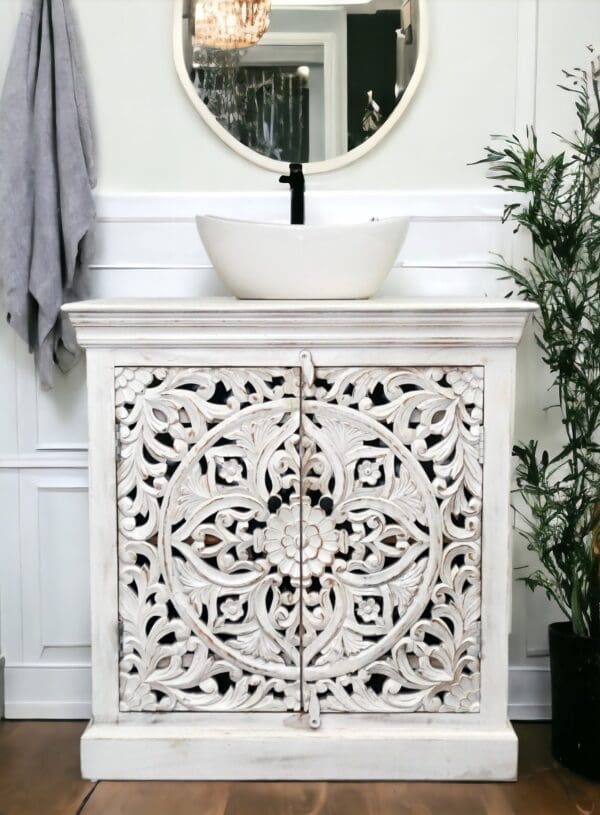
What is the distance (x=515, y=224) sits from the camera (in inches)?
93.0

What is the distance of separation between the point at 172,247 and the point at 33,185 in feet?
1.20

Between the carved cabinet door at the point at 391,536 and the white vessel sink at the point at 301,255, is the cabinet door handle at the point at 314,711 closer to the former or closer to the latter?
the carved cabinet door at the point at 391,536

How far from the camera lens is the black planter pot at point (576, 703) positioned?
6.73 ft

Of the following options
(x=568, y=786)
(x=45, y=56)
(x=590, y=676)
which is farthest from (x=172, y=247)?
(x=568, y=786)

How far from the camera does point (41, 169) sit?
2.24m

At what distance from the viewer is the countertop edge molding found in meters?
1.92

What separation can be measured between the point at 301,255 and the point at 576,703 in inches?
45.9

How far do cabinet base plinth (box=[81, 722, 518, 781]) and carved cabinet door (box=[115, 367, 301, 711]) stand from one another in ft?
0.20

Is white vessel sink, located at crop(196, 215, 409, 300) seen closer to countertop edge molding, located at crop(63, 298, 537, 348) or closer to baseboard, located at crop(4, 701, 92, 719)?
countertop edge molding, located at crop(63, 298, 537, 348)

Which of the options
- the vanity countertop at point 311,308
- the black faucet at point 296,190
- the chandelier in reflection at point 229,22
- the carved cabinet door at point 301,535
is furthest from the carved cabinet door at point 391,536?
the chandelier in reflection at point 229,22

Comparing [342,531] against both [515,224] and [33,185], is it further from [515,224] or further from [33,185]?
[33,185]

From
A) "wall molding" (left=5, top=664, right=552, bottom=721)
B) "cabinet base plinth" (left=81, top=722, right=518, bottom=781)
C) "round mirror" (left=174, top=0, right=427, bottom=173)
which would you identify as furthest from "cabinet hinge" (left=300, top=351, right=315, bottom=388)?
"wall molding" (left=5, top=664, right=552, bottom=721)

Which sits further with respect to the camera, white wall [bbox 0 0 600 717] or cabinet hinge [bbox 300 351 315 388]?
white wall [bbox 0 0 600 717]

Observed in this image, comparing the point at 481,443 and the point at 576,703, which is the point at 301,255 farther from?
the point at 576,703
